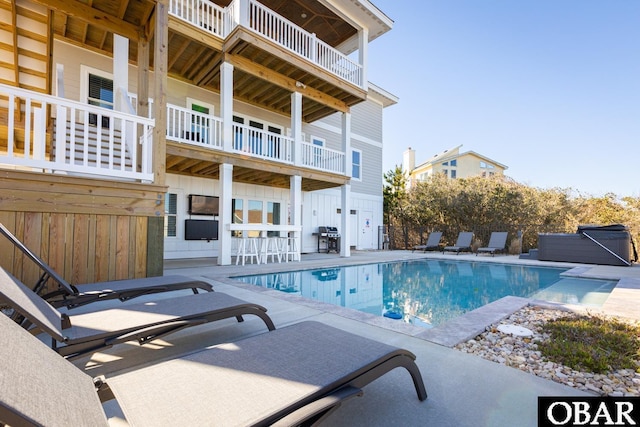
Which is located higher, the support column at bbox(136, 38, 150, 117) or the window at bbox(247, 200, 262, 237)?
the support column at bbox(136, 38, 150, 117)

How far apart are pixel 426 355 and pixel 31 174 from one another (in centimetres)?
466

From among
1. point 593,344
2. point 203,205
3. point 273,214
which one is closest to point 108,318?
point 593,344

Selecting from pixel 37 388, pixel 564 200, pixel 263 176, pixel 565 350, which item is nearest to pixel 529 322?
pixel 565 350

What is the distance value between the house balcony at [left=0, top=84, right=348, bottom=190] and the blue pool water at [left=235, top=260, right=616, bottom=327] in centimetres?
325

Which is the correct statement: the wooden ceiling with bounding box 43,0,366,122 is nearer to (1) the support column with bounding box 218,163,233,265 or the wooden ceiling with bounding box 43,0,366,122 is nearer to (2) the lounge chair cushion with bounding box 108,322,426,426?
(1) the support column with bounding box 218,163,233,265

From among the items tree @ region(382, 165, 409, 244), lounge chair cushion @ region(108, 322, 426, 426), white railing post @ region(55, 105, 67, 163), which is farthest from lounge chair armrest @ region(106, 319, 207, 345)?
tree @ region(382, 165, 409, 244)

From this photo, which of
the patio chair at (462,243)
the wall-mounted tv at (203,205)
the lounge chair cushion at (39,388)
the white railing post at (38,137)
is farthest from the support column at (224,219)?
the patio chair at (462,243)

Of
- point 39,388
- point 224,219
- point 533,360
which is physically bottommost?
point 533,360

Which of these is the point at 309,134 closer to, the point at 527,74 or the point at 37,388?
the point at 37,388

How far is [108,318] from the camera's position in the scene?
7.20ft

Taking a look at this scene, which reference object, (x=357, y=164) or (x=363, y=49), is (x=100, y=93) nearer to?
(x=363, y=49)

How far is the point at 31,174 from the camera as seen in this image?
3.53 meters

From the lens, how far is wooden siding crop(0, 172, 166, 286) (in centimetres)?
349

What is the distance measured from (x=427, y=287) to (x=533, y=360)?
4168 millimetres
